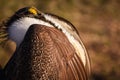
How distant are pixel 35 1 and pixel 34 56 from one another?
98.3 inches

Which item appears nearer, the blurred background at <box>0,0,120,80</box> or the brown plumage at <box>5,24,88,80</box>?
the brown plumage at <box>5,24,88,80</box>

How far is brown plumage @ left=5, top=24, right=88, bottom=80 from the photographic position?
176 centimetres

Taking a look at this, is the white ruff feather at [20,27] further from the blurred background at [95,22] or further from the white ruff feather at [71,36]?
the blurred background at [95,22]

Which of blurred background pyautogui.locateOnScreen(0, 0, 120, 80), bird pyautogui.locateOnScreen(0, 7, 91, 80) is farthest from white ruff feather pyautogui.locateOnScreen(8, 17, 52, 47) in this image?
blurred background pyautogui.locateOnScreen(0, 0, 120, 80)

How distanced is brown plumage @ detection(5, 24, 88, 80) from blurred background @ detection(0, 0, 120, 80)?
1926 millimetres

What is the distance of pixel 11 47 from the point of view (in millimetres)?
3809

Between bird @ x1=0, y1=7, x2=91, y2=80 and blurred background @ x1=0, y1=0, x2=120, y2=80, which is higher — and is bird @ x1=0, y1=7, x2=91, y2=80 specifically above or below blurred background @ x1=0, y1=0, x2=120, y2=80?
below

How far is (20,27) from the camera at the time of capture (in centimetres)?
199

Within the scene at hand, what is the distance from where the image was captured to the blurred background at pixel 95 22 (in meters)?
3.99

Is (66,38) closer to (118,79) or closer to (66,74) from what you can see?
(66,74)

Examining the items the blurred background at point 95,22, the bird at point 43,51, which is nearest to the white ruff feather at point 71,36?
→ the bird at point 43,51

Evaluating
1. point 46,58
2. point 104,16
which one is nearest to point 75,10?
point 104,16

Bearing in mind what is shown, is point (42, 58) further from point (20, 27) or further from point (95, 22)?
point (95, 22)

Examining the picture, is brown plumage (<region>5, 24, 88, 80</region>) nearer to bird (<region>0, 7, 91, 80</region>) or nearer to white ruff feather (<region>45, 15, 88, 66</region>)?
bird (<region>0, 7, 91, 80</region>)
